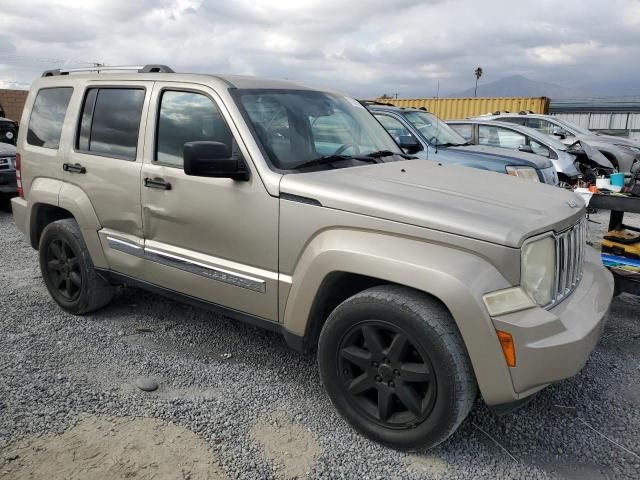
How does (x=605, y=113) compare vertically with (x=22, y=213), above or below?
above

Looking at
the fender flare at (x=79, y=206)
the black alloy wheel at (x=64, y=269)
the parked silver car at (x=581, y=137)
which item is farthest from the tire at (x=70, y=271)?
the parked silver car at (x=581, y=137)

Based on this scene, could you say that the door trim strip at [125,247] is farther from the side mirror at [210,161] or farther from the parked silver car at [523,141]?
the parked silver car at [523,141]

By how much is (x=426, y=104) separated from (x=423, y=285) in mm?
20450

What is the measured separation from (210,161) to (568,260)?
194 cm

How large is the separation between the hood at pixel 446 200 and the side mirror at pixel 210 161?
0.99 ft

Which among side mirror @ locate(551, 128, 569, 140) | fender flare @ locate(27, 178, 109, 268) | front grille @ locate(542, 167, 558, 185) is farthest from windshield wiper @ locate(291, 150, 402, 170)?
side mirror @ locate(551, 128, 569, 140)

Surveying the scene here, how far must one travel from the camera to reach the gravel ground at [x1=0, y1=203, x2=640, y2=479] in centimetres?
266

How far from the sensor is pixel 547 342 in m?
2.38

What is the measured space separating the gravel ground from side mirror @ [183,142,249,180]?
4.35 ft

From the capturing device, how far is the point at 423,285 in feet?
8.11

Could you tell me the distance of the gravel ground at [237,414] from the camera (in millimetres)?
2656

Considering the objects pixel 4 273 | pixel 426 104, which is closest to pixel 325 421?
pixel 4 273

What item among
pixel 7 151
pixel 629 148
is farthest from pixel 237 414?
pixel 629 148

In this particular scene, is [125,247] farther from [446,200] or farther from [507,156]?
[507,156]
